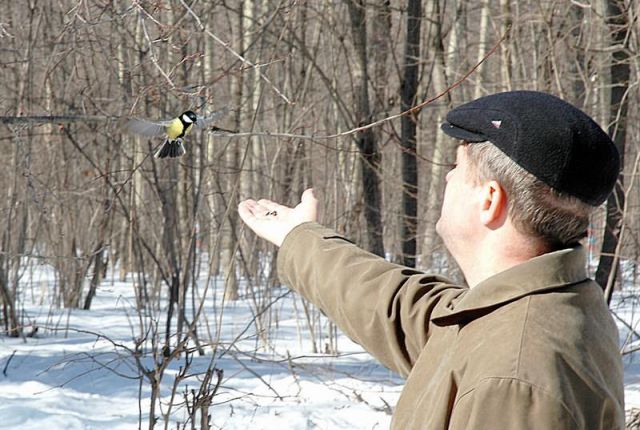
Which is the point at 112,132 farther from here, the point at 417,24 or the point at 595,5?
the point at 595,5

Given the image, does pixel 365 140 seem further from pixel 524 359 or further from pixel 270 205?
pixel 524 359

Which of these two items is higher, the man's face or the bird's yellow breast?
the bird's yellow breast

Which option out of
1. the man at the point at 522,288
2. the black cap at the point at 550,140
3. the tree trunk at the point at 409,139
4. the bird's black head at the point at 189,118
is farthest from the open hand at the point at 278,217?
the tree trunk at the point at 409,139

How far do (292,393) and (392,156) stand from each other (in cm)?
462

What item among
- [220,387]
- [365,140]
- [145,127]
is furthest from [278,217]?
[365,140]

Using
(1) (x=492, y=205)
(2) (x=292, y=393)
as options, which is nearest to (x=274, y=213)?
(1) (x=492, y=205)

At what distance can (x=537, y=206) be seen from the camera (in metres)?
1.51

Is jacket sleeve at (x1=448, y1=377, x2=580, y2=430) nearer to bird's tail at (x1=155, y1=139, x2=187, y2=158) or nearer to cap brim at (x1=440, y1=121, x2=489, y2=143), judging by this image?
cap brim at (x1=440, y1=121, x2=489, y2=143)

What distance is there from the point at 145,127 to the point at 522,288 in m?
2.00

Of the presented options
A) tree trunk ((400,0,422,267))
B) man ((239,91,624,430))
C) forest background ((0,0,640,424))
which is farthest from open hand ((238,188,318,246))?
tree trunk ((400,0,422,267))

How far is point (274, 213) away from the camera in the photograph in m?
2.18

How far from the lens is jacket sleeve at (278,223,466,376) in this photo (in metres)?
1.92

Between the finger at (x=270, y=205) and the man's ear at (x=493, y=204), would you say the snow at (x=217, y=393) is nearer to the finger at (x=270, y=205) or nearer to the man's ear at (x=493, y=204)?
the finger at (x=270, y=205)

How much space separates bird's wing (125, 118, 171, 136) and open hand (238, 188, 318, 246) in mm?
982
